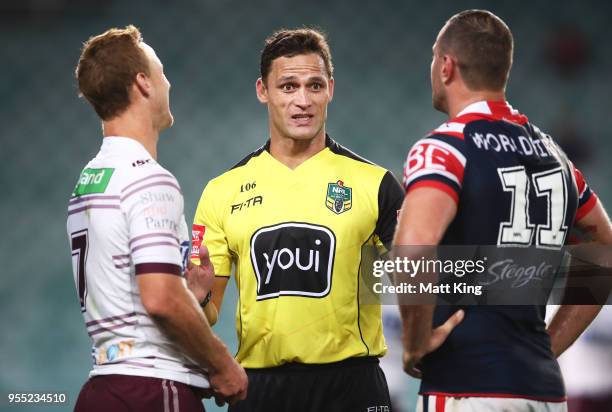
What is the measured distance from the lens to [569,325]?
2479 mm

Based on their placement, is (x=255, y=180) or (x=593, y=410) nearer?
(x=255, y=180)

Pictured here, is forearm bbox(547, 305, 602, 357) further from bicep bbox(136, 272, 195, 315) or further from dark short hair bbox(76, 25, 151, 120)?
dark short hair bbox(76, 25, 151, 120)

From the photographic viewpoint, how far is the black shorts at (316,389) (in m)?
2.76

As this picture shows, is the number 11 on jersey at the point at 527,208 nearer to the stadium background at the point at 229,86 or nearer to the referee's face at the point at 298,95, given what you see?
the referee's face at the point at 298,95

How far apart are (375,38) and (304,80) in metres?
4.48

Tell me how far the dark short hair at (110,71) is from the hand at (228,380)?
71 centimetres

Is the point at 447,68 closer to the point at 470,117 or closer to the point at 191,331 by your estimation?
the point at 470,117

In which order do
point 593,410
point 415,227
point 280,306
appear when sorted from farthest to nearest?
point 593,410 → point 280,306 → point 415,227

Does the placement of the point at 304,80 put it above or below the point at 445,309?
above

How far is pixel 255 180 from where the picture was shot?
2.98 meters

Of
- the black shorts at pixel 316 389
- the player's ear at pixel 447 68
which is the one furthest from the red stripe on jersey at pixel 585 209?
the black shorts at pixel 316 389

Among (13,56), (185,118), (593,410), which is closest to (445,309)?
(593,410)

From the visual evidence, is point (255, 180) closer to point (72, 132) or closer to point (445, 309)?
point (445, 309)

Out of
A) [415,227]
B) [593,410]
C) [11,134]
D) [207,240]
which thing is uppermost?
[11,134]
